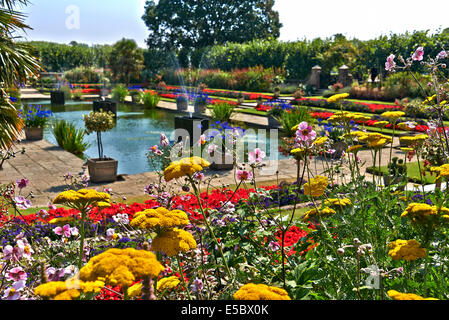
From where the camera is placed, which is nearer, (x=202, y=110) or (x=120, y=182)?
(x=120, y=182)

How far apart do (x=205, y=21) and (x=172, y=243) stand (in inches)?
1961

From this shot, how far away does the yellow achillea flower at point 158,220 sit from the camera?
145 centimetres

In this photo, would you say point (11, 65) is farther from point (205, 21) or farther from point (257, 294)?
point (205, 21)

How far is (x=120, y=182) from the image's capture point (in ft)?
21.2

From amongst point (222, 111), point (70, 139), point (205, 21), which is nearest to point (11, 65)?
point (70, 139)

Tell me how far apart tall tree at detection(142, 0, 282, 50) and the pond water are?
106ft

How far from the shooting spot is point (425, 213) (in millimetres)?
1514

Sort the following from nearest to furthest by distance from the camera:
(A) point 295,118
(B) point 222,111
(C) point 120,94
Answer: (A) point 295,118 < (B) point 222,111 < (C) point 120,94

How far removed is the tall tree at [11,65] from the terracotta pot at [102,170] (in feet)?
3.83

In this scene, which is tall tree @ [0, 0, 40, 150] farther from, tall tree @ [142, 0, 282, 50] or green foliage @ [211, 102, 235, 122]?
tall tree @ [142, 0, 282, 50]

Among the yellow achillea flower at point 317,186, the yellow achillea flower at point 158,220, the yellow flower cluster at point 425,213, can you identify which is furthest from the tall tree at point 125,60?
the yellow flower cluster at point 425,213

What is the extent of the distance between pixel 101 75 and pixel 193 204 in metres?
29.9
